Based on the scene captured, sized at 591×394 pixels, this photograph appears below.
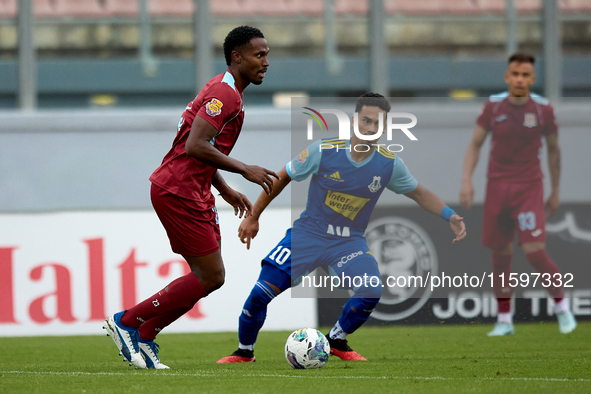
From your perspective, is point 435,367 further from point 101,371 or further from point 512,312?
point 512,312

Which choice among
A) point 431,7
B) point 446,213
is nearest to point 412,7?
point 431,7

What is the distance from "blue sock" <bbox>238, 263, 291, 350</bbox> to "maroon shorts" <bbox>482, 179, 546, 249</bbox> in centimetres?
314

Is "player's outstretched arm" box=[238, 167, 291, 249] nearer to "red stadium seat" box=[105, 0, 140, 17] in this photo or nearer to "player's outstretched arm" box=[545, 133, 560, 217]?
"player's outstretched arm" box=[545, 133, 560, 217]

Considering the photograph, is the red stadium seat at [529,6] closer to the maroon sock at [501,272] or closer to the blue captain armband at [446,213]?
the maroon sock at [501,272]

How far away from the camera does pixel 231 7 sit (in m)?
11.0

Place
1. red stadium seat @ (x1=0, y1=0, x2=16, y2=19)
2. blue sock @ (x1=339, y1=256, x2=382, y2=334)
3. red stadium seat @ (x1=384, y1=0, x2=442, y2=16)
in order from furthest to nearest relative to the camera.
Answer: red stadium seat @ (x1=384, y1=0, x2=442, y2=16) → red stadium seat @ (x1=0, y1=0, x2=16, y2=19) → blue sock @ (x1=339, y1=256, x2=382, y2=334)

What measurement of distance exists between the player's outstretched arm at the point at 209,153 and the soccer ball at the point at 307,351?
1041 millimetres

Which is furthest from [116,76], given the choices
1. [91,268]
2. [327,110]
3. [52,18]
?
[91,268]

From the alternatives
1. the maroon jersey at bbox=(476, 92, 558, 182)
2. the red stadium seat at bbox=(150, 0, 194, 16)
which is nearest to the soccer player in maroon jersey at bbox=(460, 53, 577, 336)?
the maroon jersey at bbox=(476, 92, 558, 182)

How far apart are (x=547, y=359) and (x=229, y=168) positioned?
248cm

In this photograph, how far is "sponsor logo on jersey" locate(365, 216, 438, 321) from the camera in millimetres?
7754

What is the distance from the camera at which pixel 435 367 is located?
4.74 meters

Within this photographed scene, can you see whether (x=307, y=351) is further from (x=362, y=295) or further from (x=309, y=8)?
(x=309, y=8)

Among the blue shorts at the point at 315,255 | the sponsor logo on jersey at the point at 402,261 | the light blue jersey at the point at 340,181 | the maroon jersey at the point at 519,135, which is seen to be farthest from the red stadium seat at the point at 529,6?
the blue shorts at the point at 315,255
